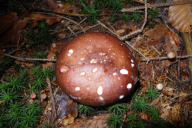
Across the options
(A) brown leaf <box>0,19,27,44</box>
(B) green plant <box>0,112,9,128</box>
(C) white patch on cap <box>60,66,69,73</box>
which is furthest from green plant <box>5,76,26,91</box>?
(C) white patch on cap <box>60,66,69,73</box>

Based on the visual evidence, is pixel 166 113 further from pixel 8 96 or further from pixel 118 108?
pixel 8 96

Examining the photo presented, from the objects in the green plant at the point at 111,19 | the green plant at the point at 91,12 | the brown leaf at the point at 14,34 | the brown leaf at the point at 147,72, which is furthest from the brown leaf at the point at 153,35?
the brown leaf at the point at 14,34

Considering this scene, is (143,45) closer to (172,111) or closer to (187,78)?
(187,78)

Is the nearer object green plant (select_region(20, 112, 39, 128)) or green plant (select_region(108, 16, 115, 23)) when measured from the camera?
green plant (select_region(20, 112, 39, 128))

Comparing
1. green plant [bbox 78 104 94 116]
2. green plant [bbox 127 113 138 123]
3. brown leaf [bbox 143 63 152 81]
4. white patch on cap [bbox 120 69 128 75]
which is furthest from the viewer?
brown leaf [bbox 143 63 152 81]

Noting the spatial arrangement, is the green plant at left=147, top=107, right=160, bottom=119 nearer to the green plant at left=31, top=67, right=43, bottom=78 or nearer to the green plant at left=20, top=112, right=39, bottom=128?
the green plant at left=20, top=112, right=39, bottom=128

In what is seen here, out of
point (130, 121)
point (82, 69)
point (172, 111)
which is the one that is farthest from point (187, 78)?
point (82, 69)
